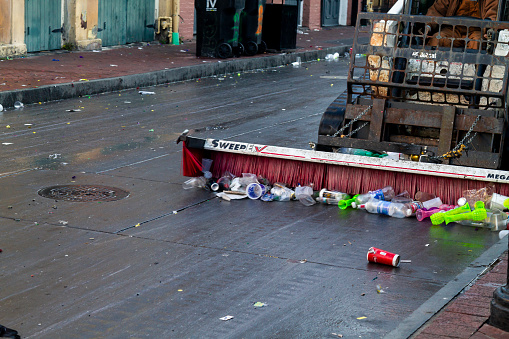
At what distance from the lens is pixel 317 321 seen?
4.87m

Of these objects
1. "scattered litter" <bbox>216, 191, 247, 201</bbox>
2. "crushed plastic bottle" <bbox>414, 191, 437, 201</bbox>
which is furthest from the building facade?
"crushed plastic bottle" <bbox>414, 191, 437, 201</bbox>

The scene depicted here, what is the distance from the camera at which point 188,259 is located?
19.4 ft

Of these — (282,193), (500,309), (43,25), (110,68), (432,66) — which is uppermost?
(432,66)

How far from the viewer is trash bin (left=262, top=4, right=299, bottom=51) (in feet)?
73.9

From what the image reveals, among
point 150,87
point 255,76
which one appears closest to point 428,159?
point 150,87

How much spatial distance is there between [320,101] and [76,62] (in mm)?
6157

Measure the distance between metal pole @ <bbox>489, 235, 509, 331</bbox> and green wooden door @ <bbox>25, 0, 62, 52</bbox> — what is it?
15871 millimetres

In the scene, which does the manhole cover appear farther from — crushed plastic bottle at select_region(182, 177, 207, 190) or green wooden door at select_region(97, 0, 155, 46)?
green wooden door at select_region(97, 0, 155, 46)

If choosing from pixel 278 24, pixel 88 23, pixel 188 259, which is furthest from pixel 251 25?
pixel 188 259

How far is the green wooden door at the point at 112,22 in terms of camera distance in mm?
21141

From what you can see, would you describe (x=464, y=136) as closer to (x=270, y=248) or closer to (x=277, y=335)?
(x=270, y=248)

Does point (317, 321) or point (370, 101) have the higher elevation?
point (370, 101)

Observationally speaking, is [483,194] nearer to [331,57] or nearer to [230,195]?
[230,195]

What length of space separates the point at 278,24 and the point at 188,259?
17519mm
